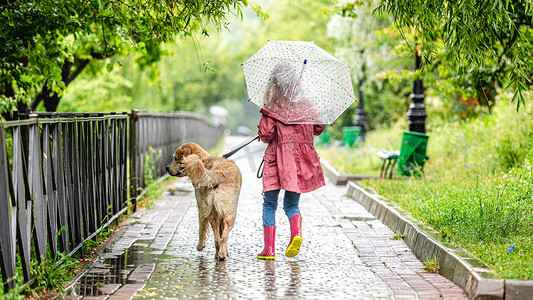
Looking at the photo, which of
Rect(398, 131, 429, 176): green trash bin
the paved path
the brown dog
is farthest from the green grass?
the brown dog

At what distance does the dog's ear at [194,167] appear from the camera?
259 inches

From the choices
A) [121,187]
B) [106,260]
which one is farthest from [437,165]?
[106,260]

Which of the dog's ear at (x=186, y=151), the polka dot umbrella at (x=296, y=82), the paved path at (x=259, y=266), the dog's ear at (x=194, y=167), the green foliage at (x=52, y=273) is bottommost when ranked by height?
the paved path at (x=259, y=266)

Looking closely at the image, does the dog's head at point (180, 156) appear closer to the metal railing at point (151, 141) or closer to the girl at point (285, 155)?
the girl at point (285, 155)

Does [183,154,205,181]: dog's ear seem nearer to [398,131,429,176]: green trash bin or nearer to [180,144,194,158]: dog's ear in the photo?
[180,144,194,158]: dog's ear

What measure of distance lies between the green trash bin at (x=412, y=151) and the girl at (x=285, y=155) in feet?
18.5

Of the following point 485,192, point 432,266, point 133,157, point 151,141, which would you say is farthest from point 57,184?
point 151,141

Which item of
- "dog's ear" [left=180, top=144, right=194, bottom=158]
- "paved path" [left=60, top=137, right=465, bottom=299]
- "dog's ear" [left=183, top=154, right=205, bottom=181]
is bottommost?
"paved path" [left=60, top=137, right=465, bottom=299]

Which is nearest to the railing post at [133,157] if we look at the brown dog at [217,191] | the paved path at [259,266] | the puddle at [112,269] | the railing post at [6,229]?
the paved path at [259,266]

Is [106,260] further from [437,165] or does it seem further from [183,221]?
[437,165]

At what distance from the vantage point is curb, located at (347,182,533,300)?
501 centimetres

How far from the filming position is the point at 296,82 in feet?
22.6

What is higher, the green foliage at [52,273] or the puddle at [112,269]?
the green foliage at [52,273]

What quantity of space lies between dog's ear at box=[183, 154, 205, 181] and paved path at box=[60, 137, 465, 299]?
870mm
